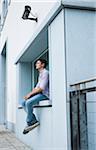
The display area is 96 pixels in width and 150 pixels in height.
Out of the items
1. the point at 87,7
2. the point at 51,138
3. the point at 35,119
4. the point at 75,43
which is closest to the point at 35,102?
the point at 35,119

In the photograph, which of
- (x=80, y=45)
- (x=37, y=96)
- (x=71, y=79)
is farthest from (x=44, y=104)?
(x=80, y=45)

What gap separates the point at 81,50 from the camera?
4.07 metres

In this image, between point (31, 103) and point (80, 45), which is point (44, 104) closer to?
point (31, 103)

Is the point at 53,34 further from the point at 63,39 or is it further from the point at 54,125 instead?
the point at 54,125

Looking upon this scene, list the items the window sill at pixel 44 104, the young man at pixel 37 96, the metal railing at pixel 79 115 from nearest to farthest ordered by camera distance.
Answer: the metal railing at pixel 79 115 → the window sill at pixel 44 104 → the young man at pixel 37 96

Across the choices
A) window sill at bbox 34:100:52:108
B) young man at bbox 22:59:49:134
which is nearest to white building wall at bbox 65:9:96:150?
window sill at bbox 34:100:52:108

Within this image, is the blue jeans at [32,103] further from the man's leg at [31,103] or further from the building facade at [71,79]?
the building facade at [71,79]

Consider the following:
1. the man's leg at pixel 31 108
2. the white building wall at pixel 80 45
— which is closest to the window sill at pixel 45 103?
the man's leg at pixel 31 108

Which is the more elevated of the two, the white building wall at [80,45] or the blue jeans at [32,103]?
the white building wall at [80,45]

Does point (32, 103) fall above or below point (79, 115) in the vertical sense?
above

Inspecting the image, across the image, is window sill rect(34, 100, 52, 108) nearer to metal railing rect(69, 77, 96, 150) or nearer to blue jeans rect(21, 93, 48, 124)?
blue jeans rect(21, 93, 48, 124)

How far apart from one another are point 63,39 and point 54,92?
82 centimetres

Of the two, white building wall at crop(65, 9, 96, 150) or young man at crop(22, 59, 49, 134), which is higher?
white building wall at crop(65, 9, 96, 150)

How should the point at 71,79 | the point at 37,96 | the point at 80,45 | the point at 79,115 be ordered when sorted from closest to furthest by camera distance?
1. the point at 79,115
2. the point at 71,79
3. the point at 80,45
4. the point at 37,96
